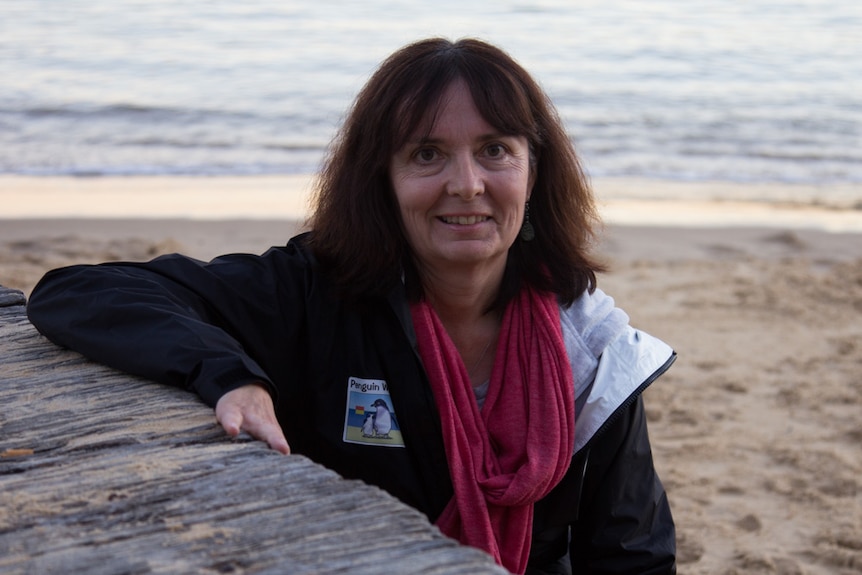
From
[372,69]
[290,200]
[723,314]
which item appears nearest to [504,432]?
[723,314]

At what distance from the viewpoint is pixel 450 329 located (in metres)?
2.67

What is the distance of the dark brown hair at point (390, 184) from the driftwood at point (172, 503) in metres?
0.70

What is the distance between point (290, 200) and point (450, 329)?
21.2ft

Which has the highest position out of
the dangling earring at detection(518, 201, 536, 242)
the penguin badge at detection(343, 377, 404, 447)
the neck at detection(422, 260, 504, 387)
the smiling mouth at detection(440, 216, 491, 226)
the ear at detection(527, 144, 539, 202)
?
the ear at detection(527, 144, 539, 202)

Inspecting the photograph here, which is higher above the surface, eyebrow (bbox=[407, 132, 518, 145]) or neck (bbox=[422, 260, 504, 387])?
eyebrow (bbox=[407, 132, 518, 145])

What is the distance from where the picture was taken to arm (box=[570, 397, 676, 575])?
2506 mm

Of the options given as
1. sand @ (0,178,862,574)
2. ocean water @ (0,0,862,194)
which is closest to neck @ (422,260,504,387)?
sand @ (0,178,862,574)

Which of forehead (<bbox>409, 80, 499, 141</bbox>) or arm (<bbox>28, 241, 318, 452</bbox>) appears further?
forehead (<bbox>409, 80, 499, 141</bbox>)

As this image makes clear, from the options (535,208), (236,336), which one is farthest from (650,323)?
(236,336)

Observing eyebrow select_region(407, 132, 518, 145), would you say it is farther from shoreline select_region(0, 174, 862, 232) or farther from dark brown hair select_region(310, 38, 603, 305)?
shoreline select_region(0, 174, 862, 232)

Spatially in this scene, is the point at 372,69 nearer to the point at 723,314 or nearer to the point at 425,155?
the point at 723,314

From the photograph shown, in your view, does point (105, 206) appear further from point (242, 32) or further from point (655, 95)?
point (242, 32)

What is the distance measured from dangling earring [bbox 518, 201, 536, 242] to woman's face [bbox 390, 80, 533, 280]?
0.16 meters

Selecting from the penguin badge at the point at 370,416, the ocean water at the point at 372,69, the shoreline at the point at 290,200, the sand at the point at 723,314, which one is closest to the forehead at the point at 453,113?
the penguin badge at the point at 370,416
